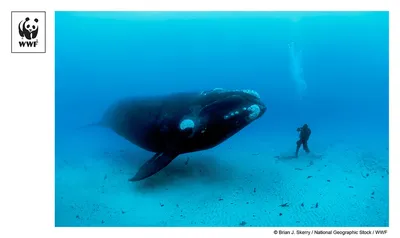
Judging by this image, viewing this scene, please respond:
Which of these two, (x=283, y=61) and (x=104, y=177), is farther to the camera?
(x=283, y=61)

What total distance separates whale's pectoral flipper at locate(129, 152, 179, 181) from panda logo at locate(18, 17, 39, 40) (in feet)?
15.8

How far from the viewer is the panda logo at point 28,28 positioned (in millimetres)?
8383

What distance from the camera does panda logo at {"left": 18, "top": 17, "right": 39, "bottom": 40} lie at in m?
8.38

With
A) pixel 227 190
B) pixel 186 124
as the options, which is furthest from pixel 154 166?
pixel 227 190

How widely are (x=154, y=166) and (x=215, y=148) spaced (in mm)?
5328

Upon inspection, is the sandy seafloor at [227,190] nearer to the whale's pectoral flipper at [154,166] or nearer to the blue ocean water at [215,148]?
the blue ocean water at [215,148]

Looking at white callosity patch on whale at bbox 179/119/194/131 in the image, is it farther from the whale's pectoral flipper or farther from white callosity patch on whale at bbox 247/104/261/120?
white callosity patch on whale at bbox 247/104/261/120

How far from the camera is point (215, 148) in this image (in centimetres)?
1423

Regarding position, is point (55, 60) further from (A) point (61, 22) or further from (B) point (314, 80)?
(B) point (314, 80)

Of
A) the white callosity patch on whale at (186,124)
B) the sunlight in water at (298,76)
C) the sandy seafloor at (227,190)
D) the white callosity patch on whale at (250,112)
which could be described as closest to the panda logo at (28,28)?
the sandy seafloor at (227,190)

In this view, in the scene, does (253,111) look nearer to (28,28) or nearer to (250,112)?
(250,112)
